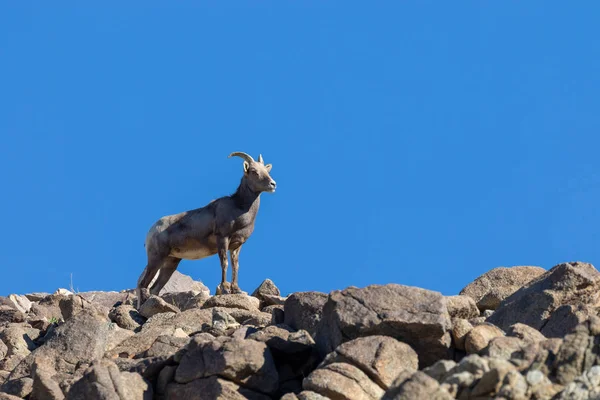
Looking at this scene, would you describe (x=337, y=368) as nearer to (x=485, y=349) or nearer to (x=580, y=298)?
(x=485, y=349)

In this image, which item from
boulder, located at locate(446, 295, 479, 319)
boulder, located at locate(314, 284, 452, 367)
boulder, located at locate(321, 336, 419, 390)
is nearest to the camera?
boulder, located at locate(321, 336, 419, 390)

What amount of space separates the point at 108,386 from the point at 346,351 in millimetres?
2475

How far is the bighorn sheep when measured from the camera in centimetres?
2430

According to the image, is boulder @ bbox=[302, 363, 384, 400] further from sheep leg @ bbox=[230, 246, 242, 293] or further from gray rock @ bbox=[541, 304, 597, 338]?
sheep leg @ bbox=[230, 246, 242, 293]

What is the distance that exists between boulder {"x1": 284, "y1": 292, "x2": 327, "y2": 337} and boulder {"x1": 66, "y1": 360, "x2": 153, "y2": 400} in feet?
7.93

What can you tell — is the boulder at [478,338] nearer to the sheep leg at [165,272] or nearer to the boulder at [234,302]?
the boulder at [234,302]

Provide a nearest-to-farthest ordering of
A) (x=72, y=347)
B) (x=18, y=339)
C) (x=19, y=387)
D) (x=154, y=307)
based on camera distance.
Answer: (x=19, y=387)
(x=72, y=347)
(x=18, y=339)
(x=154, y=307)

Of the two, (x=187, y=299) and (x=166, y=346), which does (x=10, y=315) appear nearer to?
(x=187, y=299)

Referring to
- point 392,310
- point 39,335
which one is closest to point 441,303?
point 392,310

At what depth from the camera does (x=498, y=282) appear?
18.1m

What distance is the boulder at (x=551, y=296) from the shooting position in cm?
1421

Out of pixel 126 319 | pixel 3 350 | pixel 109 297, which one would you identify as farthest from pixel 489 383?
→ pixel 109 297

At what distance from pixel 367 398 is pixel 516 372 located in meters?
2.06

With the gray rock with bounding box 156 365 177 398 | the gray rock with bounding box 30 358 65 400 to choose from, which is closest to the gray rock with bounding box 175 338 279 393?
the gray rock with bounding box 156 365 177 398
